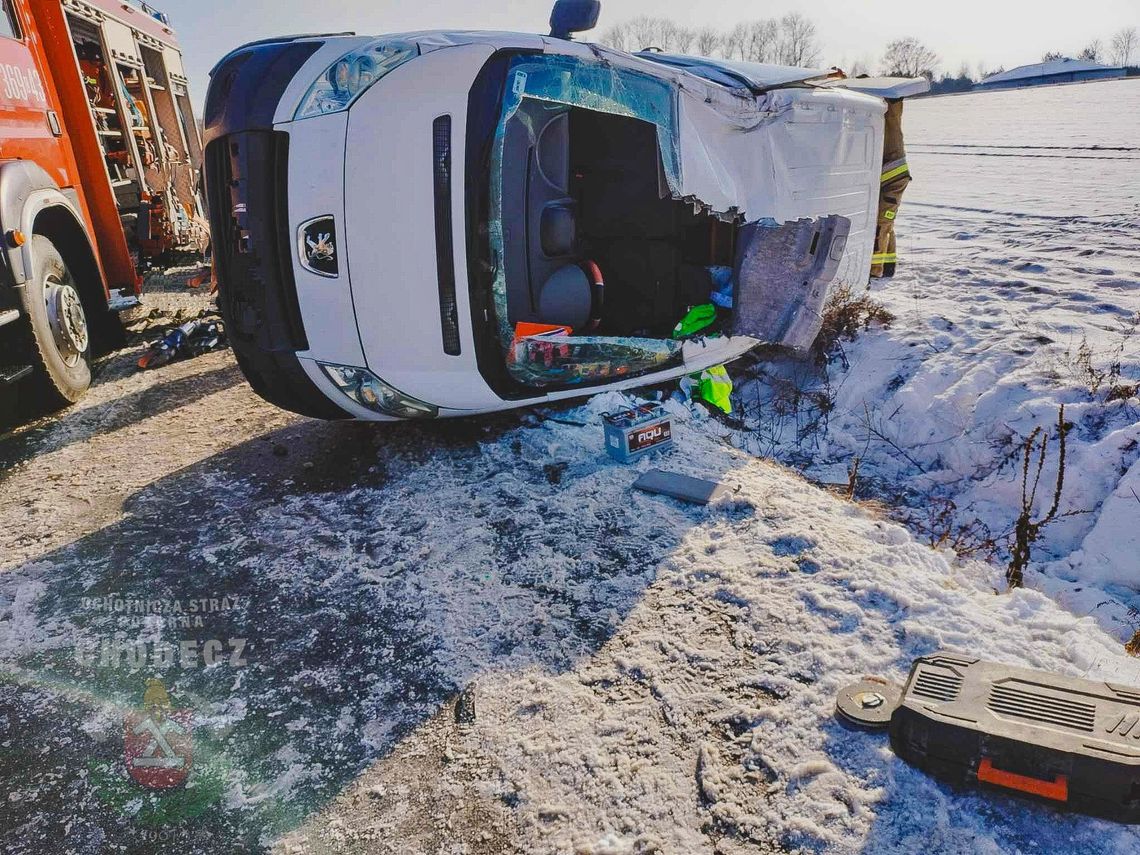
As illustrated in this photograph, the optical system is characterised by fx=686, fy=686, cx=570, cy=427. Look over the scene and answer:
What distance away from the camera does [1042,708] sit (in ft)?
5.37

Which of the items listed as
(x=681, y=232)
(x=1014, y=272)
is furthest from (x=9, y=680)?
(x=1014, y=272)

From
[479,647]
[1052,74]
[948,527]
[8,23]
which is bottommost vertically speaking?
[948,527]

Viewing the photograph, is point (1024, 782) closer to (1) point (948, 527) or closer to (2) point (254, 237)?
(1) point (948, 527)

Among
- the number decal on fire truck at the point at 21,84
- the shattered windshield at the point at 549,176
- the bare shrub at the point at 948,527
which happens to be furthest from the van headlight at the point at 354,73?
the bare shrub at the point at 948,527

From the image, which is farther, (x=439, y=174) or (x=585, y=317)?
(x=585, y=317)

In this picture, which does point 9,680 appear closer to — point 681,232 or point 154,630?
point 154,630

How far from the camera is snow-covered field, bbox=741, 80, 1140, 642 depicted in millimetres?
3549

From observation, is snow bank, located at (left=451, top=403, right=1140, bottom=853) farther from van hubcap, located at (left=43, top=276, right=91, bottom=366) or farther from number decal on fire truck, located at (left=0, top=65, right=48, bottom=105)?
number decal on fire truck, located at (left=0, top=65, right=48, bottom=105)

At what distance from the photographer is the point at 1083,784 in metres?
1.48

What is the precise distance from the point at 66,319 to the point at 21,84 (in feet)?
5.04

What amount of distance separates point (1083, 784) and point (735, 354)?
10.6ft

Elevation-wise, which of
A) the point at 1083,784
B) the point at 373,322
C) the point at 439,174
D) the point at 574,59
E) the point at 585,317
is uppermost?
the point at 574,59

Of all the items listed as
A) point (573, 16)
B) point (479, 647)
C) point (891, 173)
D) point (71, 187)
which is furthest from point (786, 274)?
point (71, 187)

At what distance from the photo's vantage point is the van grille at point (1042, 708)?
1.58 metres
